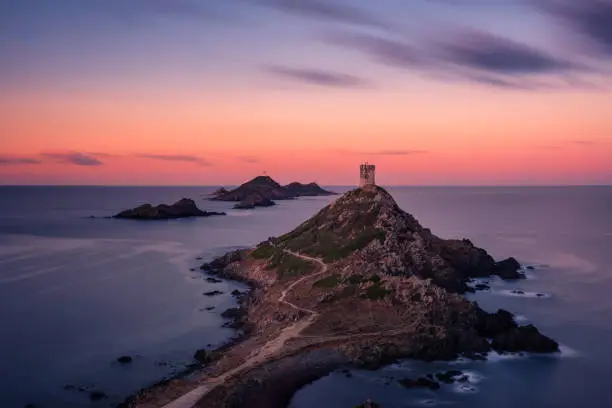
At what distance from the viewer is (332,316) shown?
185ft

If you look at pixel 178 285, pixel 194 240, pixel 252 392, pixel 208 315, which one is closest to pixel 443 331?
pixel 252 392

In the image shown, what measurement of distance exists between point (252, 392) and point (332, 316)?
17291mm

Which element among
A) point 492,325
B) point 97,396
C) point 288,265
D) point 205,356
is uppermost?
point 288,265

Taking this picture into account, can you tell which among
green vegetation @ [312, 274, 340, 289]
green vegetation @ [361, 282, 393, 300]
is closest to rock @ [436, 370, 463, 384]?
green vegetation @ [361, 282, 393, 300]

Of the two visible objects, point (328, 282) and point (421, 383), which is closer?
point (421, 383)

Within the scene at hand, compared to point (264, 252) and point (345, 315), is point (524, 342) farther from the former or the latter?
point (264, 252)

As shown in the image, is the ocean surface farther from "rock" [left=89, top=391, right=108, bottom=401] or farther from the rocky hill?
the rocky hill

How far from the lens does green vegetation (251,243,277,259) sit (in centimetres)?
→ 8695

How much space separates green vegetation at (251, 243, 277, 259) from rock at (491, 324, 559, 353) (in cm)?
4180

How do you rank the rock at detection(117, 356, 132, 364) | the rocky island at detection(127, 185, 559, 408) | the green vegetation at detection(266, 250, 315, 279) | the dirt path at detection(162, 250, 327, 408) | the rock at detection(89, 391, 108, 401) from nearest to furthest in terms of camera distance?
the dirt path at detection(162, 250, 327, 408) < the rock at detection(89, 391, 108, 401) < the rocky island at detection(127, 185, 559, 408) < the rock at detection(117, 356, 132, 364) < the green vegetation at detection(266, 250, 315, 279)

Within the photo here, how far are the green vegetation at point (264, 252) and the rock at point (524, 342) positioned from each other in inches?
1646

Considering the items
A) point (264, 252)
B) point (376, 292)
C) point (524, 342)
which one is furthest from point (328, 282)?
point (264, 252)

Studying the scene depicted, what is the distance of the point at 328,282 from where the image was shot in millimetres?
65500

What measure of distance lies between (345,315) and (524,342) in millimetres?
17762
